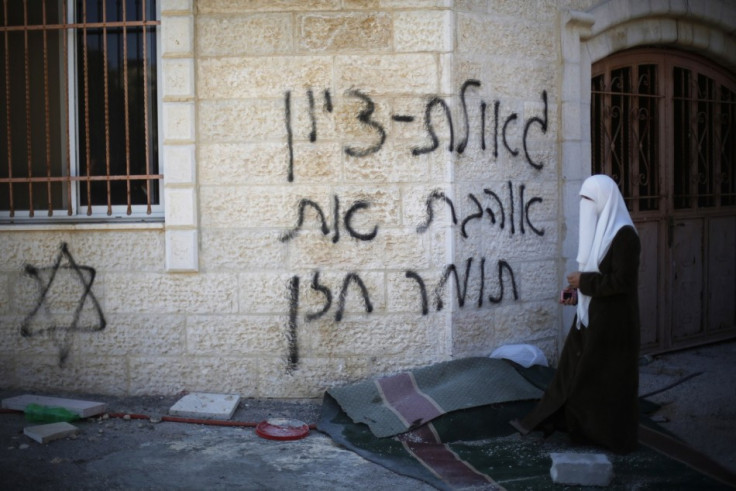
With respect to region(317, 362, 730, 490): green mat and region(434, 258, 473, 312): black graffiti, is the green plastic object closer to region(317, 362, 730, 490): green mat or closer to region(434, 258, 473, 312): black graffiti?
region(317, 362, 730, 490): green mat

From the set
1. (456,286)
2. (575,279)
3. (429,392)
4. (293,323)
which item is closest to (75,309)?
(293,323)

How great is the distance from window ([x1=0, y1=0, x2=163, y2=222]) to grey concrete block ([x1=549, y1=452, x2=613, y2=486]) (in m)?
3.40

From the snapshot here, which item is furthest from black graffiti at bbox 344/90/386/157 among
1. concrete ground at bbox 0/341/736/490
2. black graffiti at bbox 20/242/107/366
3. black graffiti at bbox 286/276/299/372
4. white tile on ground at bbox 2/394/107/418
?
white tile on ground at bbox 2/394/107/418

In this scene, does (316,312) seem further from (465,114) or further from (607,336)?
(607,336)

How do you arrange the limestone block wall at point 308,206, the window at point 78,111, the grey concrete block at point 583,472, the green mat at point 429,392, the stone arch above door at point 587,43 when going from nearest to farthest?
the grey concrete block at point 583,472 < the green mat at point 429,392 < the limestone block wall at point 308,206 < the window at point 78,111 < the stone arch above door at point 587,43

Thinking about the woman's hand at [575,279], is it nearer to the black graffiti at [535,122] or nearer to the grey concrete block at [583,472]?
the grey concrete block at [583,472]

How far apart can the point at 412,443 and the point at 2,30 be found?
440 cm

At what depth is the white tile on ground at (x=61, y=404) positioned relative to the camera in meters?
5.30

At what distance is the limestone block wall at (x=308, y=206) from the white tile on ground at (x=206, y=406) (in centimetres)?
18

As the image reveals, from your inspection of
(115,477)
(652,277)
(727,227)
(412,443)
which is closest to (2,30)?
(115,477)

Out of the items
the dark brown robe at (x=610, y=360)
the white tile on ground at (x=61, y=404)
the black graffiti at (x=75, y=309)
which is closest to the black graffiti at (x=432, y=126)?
the dark brown robe at (x=610, y=360)

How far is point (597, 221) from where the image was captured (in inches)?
183

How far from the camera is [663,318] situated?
7160 mm

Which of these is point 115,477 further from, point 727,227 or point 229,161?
point 727,227
